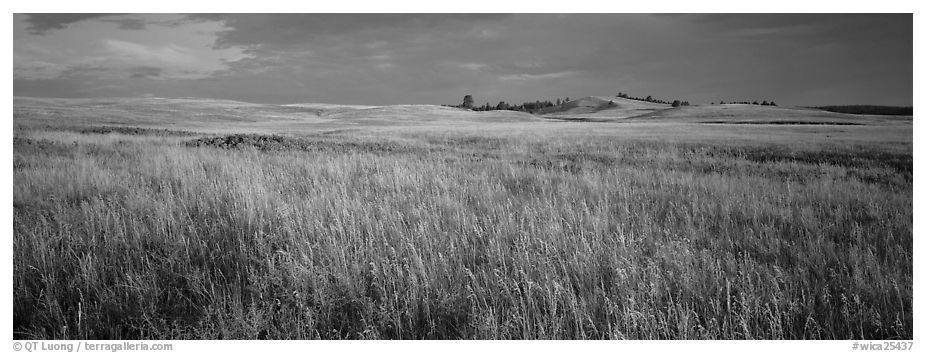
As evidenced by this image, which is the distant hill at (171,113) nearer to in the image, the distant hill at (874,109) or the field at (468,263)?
the field at (468,263)

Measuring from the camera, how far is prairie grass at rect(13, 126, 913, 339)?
262cm

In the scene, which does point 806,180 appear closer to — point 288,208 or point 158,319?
point 288,208

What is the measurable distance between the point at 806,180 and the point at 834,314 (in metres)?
4.42

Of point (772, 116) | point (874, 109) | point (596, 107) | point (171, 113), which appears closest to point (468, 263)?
point (874, 109)

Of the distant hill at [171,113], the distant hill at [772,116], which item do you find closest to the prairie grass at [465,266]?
the distant hill at [772,116]

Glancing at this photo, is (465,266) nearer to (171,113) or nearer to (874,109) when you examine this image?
(874,109)

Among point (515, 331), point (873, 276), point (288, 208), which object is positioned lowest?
point (515, 331)

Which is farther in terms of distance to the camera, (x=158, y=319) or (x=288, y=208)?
(x=288, y=208)

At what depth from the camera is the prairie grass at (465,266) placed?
2.62m

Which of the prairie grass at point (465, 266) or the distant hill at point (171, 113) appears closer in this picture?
the prairie grass at point (465, 266)

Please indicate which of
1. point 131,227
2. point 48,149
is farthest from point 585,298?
point 48,149

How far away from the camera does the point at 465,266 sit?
3.24 metres

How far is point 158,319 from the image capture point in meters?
2.64
